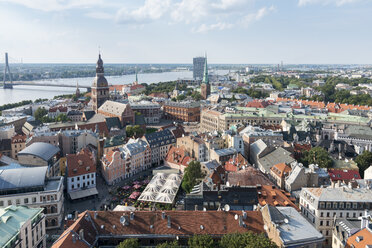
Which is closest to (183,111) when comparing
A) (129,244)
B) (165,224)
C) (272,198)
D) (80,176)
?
(80,176)

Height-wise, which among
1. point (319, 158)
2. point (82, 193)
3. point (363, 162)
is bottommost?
point (82, 193)

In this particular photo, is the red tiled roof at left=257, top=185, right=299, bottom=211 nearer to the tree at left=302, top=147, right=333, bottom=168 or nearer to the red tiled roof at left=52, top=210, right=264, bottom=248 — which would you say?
the red tiled roof at left=52, top=210, right=264, bottom=248

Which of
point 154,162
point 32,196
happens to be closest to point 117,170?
point 154,162

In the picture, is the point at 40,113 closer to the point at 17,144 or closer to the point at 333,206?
the point at 17,144

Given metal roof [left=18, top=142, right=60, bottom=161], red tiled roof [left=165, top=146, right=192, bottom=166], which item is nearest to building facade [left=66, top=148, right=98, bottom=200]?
metal roof [left=18, top=142, right=60, bottom=161]

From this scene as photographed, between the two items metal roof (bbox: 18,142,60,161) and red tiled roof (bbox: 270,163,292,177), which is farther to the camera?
metal roof (bbox: 18,142,60,161)

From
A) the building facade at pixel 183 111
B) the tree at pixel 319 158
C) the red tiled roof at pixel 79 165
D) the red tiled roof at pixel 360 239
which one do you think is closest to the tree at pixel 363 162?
the tree at pixel 319 158

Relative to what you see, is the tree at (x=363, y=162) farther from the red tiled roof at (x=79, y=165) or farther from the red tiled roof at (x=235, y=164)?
the red tiled roof at (x=79, y=165)
